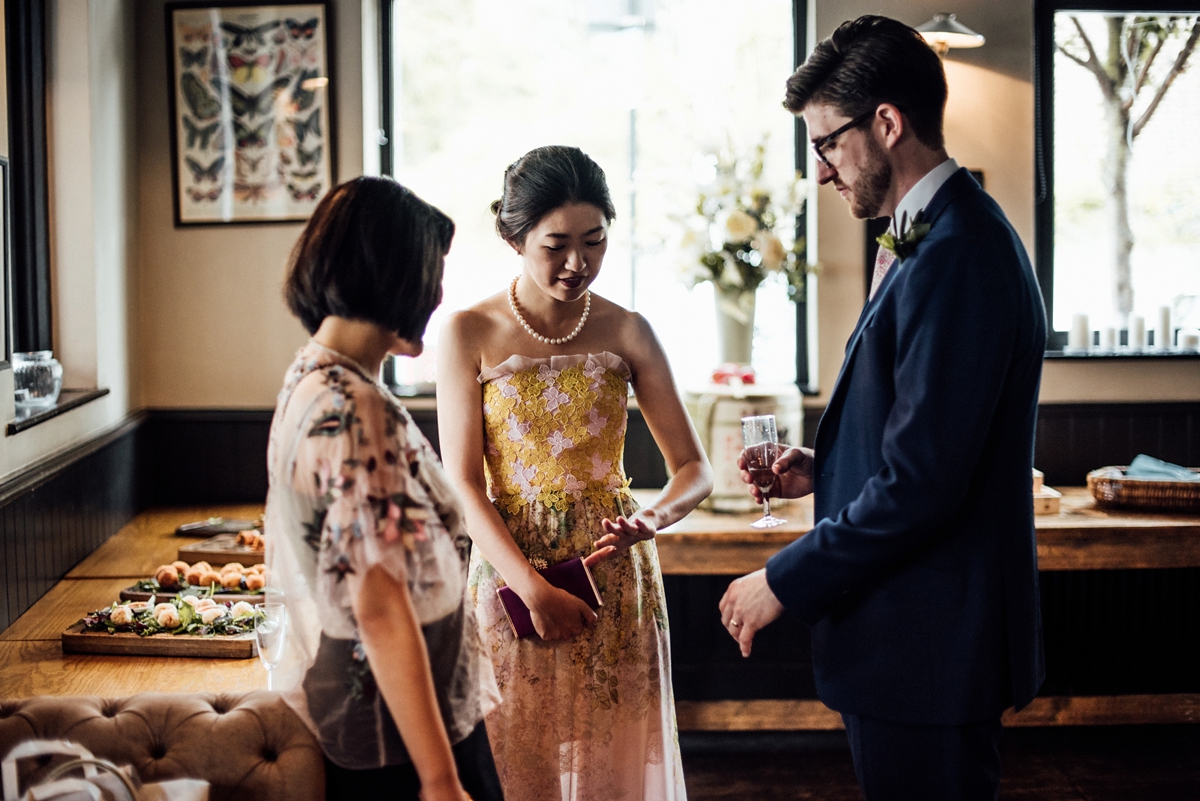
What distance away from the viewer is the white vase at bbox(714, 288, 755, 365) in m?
3.56

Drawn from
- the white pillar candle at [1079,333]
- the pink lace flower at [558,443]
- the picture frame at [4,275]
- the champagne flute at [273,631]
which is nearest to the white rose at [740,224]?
the white pillar candle at [1079,333]

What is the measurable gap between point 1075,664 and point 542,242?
2599 millimetres

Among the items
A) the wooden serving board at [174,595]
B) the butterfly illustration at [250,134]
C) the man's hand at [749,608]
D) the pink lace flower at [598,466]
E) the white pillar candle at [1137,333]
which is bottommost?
the wooden serving board at [174,595]

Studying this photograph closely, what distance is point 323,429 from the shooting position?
112 cm

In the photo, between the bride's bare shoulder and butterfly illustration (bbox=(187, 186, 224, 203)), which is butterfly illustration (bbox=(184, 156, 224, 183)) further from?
the bride's bare shoulder

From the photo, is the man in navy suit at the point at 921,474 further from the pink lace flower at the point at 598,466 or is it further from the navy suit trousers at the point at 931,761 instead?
the pink lace flower at the point at 598,466

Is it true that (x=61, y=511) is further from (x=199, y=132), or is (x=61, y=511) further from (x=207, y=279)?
(x=199, y=132)

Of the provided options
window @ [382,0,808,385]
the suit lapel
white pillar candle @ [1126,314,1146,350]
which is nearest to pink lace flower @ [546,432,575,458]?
the suit lapel

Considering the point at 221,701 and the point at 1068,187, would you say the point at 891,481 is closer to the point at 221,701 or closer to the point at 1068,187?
the point at 221,701

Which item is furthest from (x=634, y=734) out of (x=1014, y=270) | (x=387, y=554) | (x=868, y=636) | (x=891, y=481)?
(x=1014, y=270)

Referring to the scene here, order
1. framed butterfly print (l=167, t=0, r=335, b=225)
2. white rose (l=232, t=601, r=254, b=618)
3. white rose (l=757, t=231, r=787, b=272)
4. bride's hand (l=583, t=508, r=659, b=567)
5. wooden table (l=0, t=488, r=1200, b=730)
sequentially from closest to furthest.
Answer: bride's hand (l=583, t=508, r=659, b=567)
white rose (l=232, t=601, r=254, b=618)
wooden table (l=0, t=488, r=1200, b=730)
white rose (l=757, t=231, r=787, b=272)
framed butterfly print (l=167, t=0, r=335, b=225)

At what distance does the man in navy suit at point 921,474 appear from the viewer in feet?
4.32

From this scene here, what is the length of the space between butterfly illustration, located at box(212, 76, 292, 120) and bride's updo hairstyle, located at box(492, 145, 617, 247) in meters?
2.04

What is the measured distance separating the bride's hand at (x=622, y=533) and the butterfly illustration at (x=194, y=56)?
2611 millimetres
